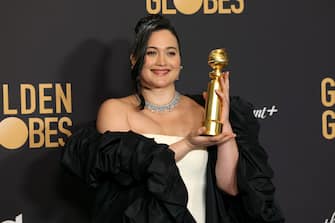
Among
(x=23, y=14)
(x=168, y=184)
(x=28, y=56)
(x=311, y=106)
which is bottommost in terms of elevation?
(x=168, y=184)

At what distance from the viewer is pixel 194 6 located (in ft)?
7.39

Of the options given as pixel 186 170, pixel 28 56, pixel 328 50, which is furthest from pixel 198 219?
pixel 328 50

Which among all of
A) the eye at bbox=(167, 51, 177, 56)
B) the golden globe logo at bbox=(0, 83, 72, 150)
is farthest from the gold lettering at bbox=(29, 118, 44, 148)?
the eye at bbox=(167, 51, 177, 56)

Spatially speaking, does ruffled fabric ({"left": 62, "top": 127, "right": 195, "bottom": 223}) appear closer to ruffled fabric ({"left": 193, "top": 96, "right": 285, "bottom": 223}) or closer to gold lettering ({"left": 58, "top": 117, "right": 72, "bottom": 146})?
ruffled fabric ({"left": 193, "top": 96, "right": 285, "bottom": 223})

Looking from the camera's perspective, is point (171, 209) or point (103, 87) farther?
point (103, 87)

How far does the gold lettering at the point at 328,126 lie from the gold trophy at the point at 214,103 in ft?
3.10

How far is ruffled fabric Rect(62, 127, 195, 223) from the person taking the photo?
1.56 metres

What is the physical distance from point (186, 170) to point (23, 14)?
81cm

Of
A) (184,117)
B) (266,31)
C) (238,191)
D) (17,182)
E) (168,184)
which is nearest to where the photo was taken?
(168,184)

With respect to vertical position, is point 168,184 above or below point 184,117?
below

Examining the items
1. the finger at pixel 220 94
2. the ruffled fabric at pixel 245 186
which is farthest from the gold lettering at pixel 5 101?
the finger at pixel 220 94

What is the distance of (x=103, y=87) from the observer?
2.17 meters

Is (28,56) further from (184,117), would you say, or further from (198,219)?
(198,219)

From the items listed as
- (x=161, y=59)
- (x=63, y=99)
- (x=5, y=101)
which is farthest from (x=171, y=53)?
(x=5, y=101)
